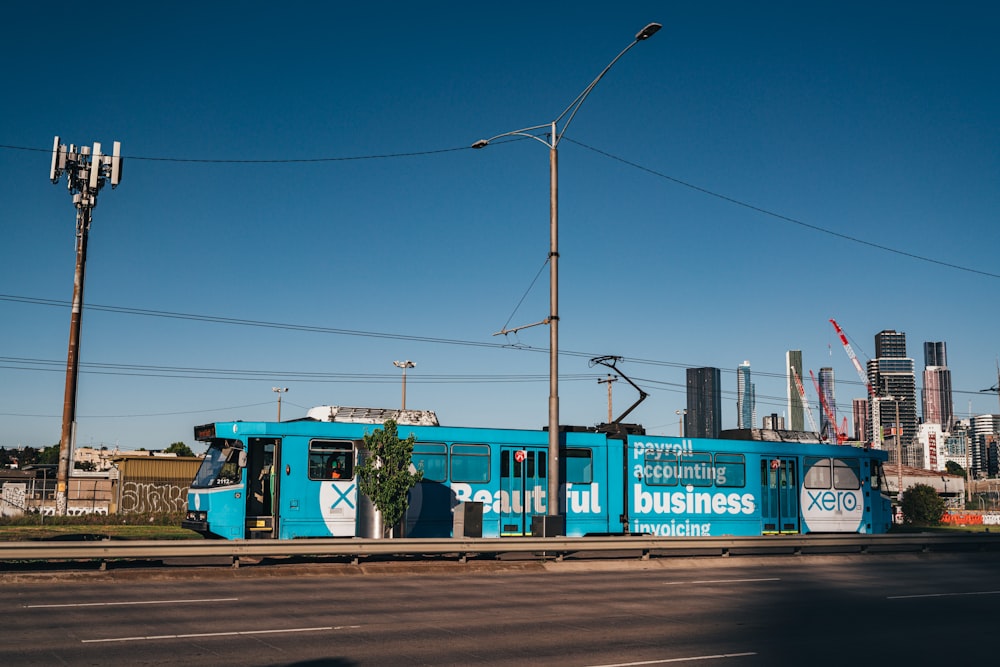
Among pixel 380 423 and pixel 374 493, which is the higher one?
pixel 380 423

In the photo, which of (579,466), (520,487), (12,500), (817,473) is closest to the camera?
(520,487)

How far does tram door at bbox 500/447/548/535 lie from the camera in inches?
1053

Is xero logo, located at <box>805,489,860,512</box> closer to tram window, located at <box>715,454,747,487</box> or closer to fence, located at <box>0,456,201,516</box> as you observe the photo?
tram window, located at <box>715,454,747,487</box>

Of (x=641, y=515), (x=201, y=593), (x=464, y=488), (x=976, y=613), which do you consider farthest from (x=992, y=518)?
(x=201, y=593)

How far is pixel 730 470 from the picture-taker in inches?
1194

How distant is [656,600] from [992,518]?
64633mm

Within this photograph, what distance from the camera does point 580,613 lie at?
14.8 metres

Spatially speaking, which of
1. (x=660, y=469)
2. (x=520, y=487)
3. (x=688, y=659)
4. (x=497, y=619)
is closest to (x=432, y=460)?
(x=520, y=487)

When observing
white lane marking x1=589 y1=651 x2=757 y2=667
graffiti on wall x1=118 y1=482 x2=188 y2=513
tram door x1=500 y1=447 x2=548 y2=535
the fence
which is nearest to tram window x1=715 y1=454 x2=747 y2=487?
tram door x1=500 y1=447 x2=548 y2=535

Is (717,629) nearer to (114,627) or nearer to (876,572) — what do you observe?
(114,627)

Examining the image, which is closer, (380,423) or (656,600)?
(656,600)

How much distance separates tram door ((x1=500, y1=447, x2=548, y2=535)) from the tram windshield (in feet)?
23.7

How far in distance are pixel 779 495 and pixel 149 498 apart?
3282 cm

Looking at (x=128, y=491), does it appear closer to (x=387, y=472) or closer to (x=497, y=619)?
(x=387, y=472)
